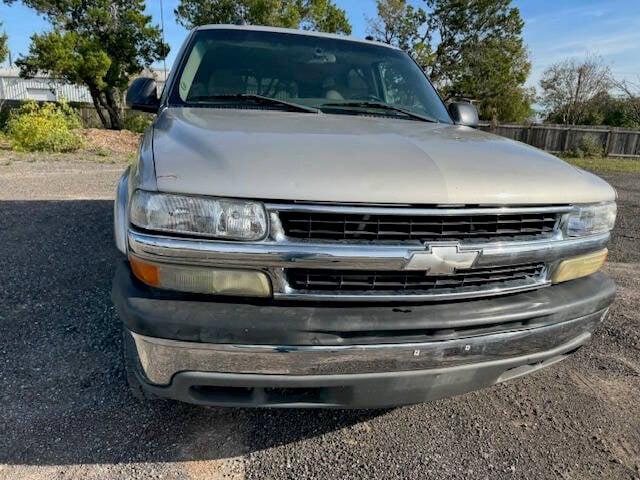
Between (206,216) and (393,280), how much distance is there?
2.43 feet

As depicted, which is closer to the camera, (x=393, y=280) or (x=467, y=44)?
(x=393, y=280)

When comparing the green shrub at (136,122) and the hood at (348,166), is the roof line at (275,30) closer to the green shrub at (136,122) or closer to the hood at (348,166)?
the hood at (348,166)

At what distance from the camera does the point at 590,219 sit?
2.15 meters

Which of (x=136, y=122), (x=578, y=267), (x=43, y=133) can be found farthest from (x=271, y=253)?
(x=136, y=122)

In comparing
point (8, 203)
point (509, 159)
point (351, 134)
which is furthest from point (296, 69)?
point (8, 203)

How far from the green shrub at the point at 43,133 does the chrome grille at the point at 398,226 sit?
12.8m

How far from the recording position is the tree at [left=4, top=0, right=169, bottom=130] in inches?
770

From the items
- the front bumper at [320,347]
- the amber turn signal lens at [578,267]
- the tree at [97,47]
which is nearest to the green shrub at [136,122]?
the tree at [97,47]

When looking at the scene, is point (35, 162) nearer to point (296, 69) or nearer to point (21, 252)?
point (21, 252)

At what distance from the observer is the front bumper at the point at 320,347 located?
5.52ft

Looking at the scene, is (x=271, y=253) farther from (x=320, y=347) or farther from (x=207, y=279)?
(x=320, y=347)

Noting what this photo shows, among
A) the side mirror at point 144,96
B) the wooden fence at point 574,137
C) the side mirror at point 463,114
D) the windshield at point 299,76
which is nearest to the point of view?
the windshield at point 299,76

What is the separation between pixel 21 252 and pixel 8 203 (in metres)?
2.45

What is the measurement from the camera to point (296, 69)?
321 centimetres
